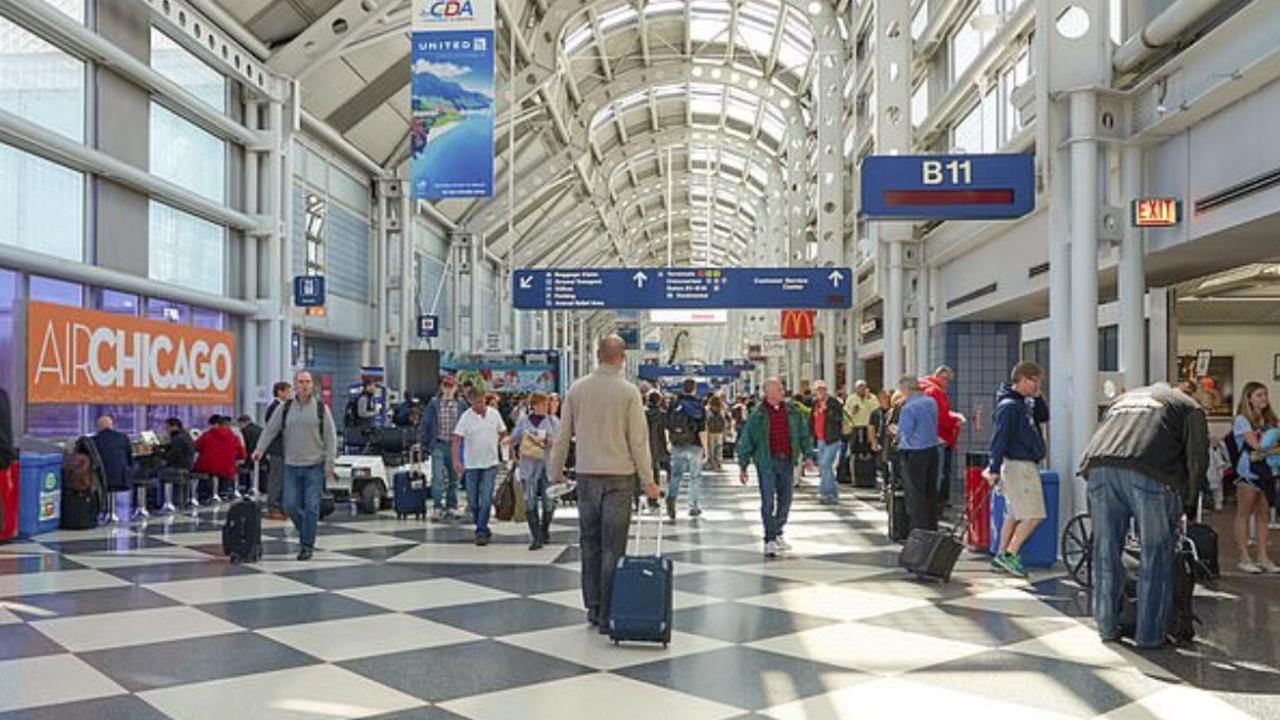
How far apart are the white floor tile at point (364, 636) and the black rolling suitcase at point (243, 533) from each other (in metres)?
2.99

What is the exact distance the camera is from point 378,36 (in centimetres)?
1872

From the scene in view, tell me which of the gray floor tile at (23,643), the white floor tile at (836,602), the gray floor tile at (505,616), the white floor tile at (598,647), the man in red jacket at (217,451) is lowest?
the white floor tile at (836,602)

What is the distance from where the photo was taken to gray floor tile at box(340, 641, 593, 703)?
17.9 feet

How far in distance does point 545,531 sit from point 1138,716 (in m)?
6.74

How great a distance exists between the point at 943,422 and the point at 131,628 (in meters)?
7.35

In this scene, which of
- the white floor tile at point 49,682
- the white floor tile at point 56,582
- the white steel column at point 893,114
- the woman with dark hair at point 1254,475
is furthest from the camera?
the white steel column at point 893,114

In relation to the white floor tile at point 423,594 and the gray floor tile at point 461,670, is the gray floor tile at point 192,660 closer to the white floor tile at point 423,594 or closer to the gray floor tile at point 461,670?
the gray floor tile at point 461,670

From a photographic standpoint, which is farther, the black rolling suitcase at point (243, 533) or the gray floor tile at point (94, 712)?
the black rolling suitcase at point (243, 533)

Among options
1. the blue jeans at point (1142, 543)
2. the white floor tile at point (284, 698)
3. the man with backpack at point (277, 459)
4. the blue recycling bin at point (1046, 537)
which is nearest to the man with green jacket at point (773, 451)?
the blue recycling bin at point (1046, 537)

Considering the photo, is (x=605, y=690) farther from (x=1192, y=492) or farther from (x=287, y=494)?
(x=287, y=494)

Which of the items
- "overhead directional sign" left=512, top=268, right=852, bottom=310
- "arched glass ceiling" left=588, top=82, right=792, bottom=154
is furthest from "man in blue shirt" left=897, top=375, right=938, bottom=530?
"arched glass ceiling" left=588, top=82, right=792, bottom=154

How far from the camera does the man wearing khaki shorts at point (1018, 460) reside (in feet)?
28.7

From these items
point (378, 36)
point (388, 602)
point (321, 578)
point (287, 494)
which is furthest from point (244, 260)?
point (388, 602)

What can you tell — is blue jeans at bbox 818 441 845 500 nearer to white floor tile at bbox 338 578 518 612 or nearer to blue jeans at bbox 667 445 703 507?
blue jeans at bbox 667 445 703 507
